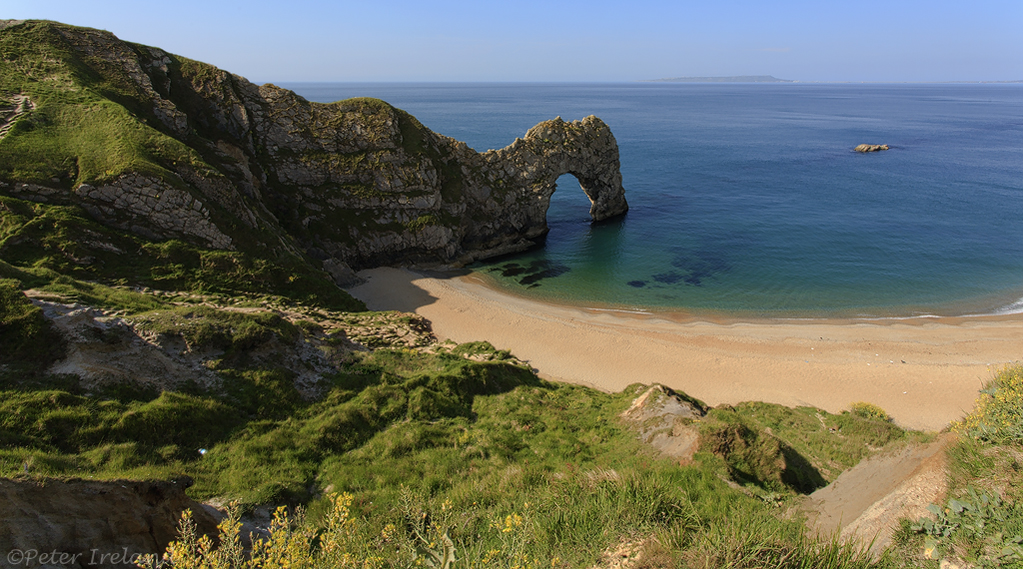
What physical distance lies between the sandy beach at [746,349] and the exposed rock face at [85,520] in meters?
21.4

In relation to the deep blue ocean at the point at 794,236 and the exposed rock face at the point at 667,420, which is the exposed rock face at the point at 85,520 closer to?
the exposed rock face at the point at 667,420

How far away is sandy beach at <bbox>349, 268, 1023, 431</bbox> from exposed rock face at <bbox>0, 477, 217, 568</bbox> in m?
21.4

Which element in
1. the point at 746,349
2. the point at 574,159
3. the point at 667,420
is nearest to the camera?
the point at 667,420

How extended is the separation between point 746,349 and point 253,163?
4522 centimetres

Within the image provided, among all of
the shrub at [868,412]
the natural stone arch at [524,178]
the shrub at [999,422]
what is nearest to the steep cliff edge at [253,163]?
the natural stone arch at [524,178]

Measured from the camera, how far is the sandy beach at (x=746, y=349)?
28.0 meters

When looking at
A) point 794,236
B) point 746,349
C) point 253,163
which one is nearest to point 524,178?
point 253,163

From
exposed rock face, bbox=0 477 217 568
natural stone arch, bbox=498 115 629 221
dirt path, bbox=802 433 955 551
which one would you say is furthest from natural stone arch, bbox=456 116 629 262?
exposed rock face, bbox=0 477 217 568

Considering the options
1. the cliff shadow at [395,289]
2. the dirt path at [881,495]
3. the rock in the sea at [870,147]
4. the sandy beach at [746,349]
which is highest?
the rock in the sea at [870,147]

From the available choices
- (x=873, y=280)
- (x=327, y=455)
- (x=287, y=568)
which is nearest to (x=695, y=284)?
(x=873, y=280)

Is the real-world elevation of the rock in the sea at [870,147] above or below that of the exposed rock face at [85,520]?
above

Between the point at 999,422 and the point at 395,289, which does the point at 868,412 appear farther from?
the point at 395,289

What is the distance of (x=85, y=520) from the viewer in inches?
288

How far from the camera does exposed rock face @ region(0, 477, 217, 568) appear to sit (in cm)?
664
